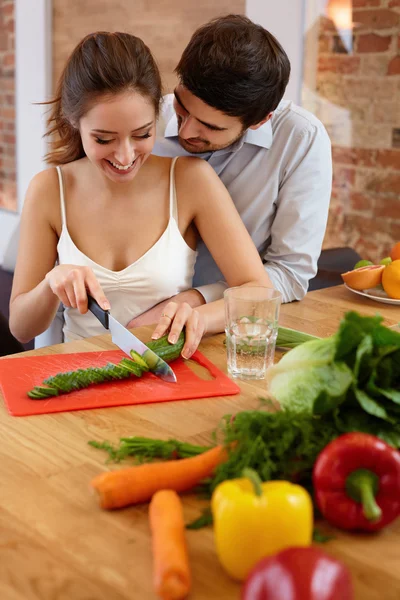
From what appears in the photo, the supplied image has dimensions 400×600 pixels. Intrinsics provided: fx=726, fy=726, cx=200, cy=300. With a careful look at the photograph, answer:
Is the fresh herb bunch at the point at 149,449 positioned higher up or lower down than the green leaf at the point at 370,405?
lower down

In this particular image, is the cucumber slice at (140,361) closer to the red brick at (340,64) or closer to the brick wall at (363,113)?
the brick wall at (363,113)

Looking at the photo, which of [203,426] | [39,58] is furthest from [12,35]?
[203,426]

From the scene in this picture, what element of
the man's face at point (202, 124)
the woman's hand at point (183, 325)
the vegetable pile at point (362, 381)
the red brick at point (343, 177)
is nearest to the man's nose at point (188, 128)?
the man's face at point (202, 124)

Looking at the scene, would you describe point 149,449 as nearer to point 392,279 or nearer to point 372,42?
point 392,279

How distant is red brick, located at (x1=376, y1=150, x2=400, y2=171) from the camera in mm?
3693

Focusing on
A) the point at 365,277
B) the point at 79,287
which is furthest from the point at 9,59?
the point at 79,287

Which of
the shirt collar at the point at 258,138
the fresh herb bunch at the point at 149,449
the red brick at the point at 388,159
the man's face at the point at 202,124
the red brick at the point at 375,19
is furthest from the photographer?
the red brick at the point at 388,159

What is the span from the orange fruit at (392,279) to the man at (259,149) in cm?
24

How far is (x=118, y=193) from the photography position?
2.11 metres

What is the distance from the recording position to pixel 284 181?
7.51 feet

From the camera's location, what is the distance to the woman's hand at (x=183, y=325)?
1.62 m

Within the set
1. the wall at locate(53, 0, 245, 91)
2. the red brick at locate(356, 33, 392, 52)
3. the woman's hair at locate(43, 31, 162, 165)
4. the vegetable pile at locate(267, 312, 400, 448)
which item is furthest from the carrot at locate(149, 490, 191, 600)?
the wall at locate(53, 0, 245, 91)

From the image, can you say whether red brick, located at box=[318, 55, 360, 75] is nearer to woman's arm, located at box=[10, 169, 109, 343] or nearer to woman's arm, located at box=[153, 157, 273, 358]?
woman's arm, located at box=[153, 157, 273, 358]

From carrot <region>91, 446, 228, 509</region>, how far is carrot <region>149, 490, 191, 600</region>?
1.0 inches
